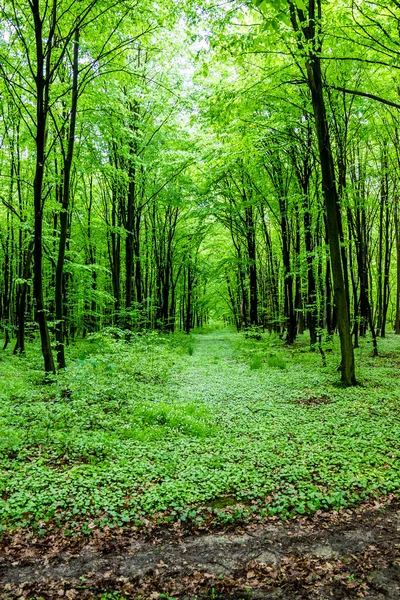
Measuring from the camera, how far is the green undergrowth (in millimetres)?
4289

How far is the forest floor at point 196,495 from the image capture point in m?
3.21

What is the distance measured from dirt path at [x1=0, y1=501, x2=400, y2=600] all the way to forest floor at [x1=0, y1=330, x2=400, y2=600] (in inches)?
0.5

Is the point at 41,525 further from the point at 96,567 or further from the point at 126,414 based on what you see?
the point at 126,414

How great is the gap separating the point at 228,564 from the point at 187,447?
251 cm

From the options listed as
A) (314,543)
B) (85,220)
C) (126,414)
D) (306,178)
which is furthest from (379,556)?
(85,220)

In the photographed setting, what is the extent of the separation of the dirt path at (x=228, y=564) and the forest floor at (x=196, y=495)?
1 cm

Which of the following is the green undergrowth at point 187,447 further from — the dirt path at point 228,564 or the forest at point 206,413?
the dirt path at point 228,564

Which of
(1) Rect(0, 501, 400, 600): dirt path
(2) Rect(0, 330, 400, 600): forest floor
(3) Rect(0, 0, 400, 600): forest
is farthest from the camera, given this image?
(3) Rect(0, 0, 400, 600): forest

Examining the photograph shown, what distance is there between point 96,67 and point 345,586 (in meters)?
13.0

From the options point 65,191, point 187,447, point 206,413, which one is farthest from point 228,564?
point 65,191

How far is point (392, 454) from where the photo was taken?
5.45 meters

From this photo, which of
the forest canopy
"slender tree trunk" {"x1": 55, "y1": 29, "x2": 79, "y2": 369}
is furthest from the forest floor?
the forest canopy

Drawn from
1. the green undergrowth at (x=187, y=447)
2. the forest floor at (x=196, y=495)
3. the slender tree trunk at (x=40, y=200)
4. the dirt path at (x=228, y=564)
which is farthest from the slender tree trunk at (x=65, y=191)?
the dirt path at (x=228, y=564)

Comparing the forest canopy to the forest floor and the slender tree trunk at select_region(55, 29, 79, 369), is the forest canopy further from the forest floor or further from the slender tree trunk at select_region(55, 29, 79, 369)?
the forest floor
